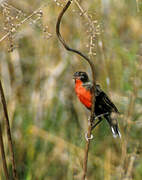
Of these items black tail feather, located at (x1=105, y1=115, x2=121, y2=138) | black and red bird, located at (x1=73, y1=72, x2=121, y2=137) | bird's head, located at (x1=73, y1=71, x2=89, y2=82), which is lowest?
black tail feather, located at (x1=105, y1=115, x2=121, y2=138)

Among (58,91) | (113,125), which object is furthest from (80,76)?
(58,91)

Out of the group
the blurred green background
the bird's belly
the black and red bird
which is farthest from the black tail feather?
the blurred green background

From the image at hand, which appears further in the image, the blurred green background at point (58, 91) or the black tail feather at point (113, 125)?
the blurred green background at point (58, 91)

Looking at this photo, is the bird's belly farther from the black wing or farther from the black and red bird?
the black wing

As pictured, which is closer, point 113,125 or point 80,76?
point 113,125

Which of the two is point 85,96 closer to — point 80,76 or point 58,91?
point 80,76

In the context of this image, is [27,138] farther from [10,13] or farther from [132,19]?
[10,13]

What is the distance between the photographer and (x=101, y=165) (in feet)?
15.9

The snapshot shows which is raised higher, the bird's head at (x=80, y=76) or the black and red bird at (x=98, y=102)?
the bird's head at (x=80, y=76)

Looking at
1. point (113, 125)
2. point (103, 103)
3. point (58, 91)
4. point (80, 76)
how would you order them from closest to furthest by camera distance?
point (103, 103)
point (113, 125)
point (80, 76)
point (58, 91)

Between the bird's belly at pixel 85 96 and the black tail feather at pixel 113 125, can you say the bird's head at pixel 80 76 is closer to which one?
the bird's belly at pixel 85 96

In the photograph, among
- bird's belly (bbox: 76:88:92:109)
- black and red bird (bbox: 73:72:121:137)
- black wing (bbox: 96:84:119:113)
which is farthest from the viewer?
bird's belly (bbox: 76:88:92:109)

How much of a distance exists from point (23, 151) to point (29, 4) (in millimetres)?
2002

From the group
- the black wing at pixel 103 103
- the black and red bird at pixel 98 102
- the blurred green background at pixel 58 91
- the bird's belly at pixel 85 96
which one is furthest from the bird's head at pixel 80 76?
the blurred green background at pixel 58 91
